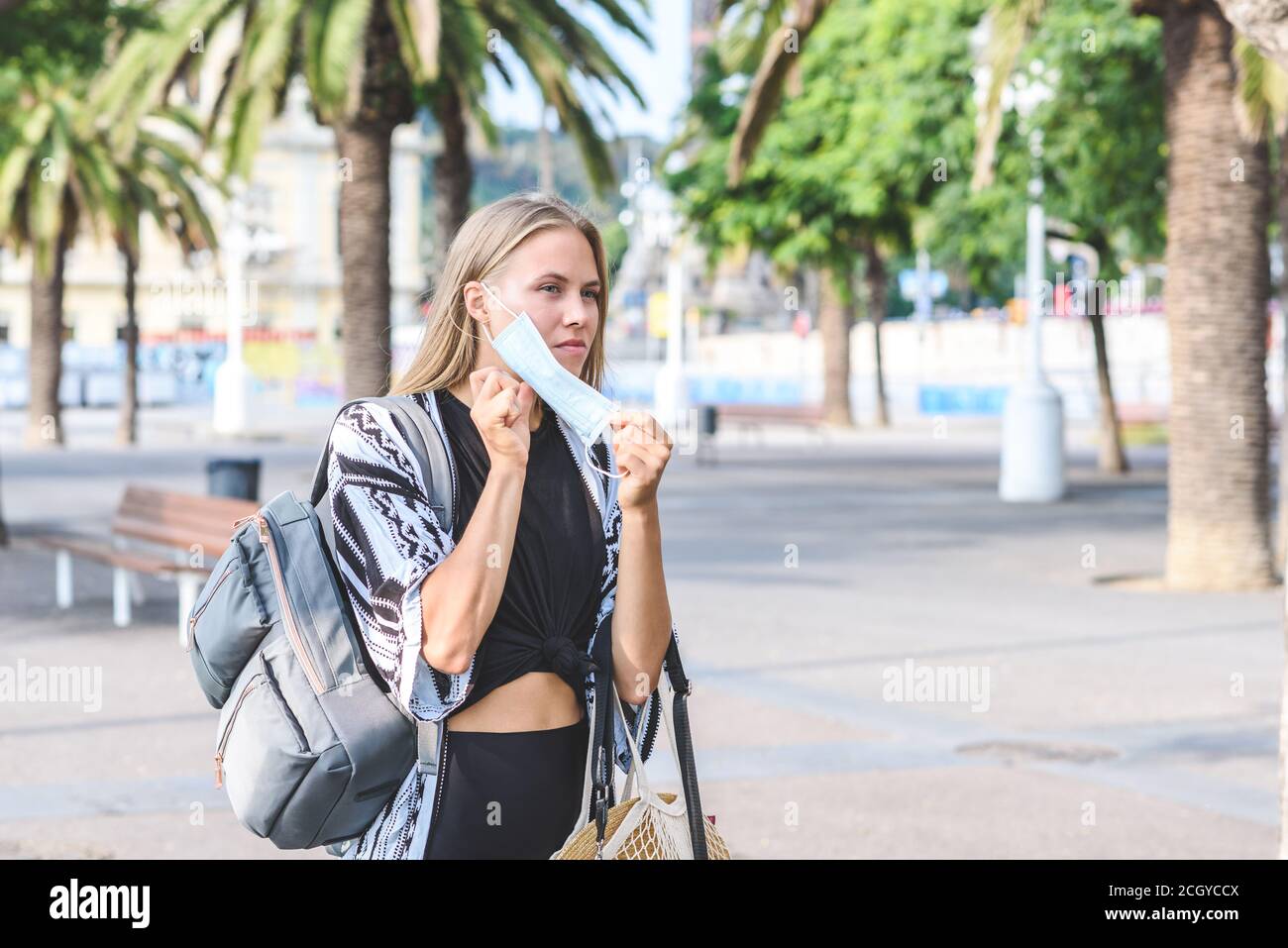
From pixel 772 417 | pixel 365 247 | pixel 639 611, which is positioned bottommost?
pixel 772 417

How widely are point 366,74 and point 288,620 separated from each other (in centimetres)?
A: 1593

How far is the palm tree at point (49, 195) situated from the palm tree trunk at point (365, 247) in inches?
429

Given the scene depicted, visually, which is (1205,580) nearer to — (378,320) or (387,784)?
(378,320)

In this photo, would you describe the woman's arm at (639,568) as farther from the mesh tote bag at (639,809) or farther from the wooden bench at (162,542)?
the wooden bench at (162,542)

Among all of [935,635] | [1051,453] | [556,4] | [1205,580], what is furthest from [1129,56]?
[935,635]

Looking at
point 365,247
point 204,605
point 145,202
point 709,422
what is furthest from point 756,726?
point 145,202

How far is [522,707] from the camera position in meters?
2.47

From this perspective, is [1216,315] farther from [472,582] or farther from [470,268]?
[472,582]

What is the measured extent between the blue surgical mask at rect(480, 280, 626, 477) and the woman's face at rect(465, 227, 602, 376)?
0.12 ft

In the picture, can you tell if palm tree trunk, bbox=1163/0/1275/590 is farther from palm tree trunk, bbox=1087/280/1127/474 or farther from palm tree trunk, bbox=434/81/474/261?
palm tree trunk, bbox=1087/280/1127/474

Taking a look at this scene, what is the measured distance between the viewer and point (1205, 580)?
42.4 ft

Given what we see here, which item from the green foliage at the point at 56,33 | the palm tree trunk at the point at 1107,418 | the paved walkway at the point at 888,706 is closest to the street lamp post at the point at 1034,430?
the paved walkway at the point at 888,706
